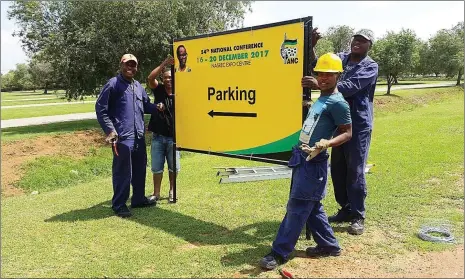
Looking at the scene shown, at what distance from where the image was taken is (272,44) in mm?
4766

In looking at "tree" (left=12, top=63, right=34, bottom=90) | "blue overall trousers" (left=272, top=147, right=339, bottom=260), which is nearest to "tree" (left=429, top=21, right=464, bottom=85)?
"blue overall trousers" (left=272, top=147, right=339, bottom=260)

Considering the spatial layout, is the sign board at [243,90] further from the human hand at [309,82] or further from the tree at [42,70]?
the tree at [42,70]

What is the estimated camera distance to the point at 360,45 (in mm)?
4707

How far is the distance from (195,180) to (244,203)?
2.04 metres

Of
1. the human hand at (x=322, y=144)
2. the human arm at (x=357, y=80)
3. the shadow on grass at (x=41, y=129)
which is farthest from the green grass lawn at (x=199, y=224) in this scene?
the shadow on grass at (x=41, y=129)

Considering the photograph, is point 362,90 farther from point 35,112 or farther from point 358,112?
point 35,112

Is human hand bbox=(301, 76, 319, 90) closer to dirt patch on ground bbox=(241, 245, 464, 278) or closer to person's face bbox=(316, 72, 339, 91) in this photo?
person's face bbox=(316, 72, 339, 91)

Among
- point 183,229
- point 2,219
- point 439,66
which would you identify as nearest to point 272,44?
point 183,229

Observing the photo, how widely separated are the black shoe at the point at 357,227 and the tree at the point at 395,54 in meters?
30.2

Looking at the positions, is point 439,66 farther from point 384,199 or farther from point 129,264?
point 129,264

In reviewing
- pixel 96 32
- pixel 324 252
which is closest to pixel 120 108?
pixel 324 252

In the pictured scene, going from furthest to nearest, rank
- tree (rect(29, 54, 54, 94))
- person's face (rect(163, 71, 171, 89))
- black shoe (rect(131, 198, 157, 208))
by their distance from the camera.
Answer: tree (rect(29, 54, 54, 94)) → person's face (rect(163, 71, 171, 89)) → black shoe (rect(131, 198, 157, 208))

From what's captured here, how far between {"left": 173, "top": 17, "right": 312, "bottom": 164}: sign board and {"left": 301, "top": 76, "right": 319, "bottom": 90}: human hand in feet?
0.42

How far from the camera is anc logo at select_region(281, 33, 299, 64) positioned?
451cm
